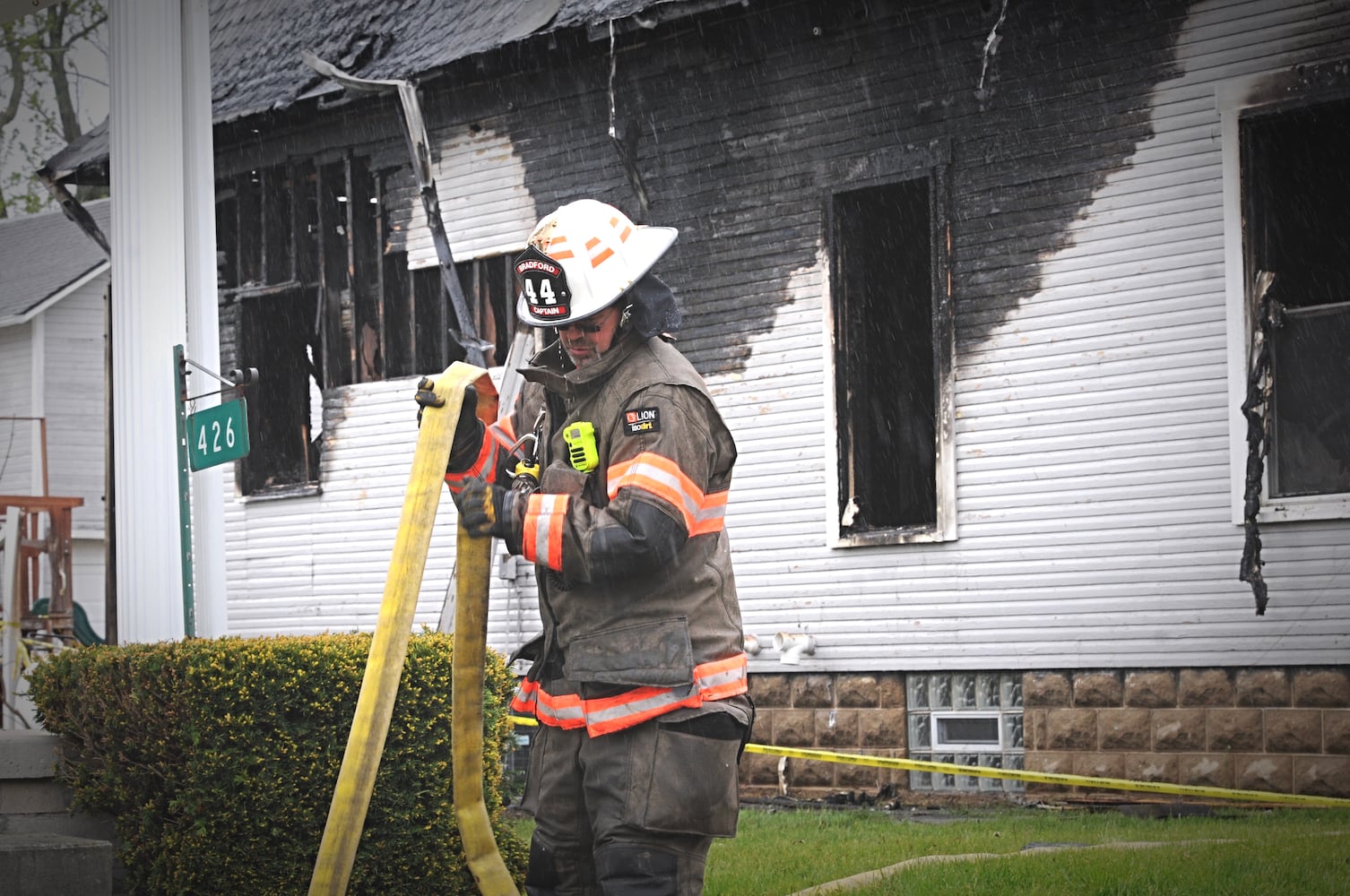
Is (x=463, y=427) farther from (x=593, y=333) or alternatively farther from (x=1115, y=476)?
(x=1115, y=476)

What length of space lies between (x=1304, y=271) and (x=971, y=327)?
2.12 metres

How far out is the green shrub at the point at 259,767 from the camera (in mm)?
5316

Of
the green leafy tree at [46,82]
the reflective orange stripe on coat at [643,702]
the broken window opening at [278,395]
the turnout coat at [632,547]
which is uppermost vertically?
the green leafy tree at [46,82]

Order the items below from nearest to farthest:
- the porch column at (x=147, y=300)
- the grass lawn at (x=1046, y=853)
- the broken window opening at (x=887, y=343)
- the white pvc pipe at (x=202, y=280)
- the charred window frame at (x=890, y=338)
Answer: the grass lawn at (x=1046, y=853) < the porch column at (x=147, y=300) < the white pvc pipe at (x=202, y=280) < the charred window frame at (x=890, y=338) < the broken window opening at (x=887, y=343)

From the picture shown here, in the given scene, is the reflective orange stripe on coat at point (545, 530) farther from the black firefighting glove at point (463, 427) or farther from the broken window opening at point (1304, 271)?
the broken window opening at point (1304, 271)

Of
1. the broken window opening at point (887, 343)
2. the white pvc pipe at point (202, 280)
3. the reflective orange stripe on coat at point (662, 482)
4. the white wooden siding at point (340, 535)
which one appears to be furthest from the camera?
the white wooden siding at point (340, 535)

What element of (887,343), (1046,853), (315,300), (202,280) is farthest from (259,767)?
(315,300)

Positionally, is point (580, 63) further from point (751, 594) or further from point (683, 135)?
point (751, 594)

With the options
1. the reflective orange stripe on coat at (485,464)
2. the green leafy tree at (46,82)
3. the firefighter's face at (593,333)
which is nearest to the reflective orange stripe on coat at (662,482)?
the firefighter's face at (593,333)

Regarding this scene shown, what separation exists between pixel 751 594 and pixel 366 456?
4324 millimetres

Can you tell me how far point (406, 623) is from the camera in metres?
3.43

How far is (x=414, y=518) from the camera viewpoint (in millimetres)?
3465

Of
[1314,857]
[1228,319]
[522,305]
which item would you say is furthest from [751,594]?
[522,305]

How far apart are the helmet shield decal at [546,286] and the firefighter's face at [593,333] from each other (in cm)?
5
